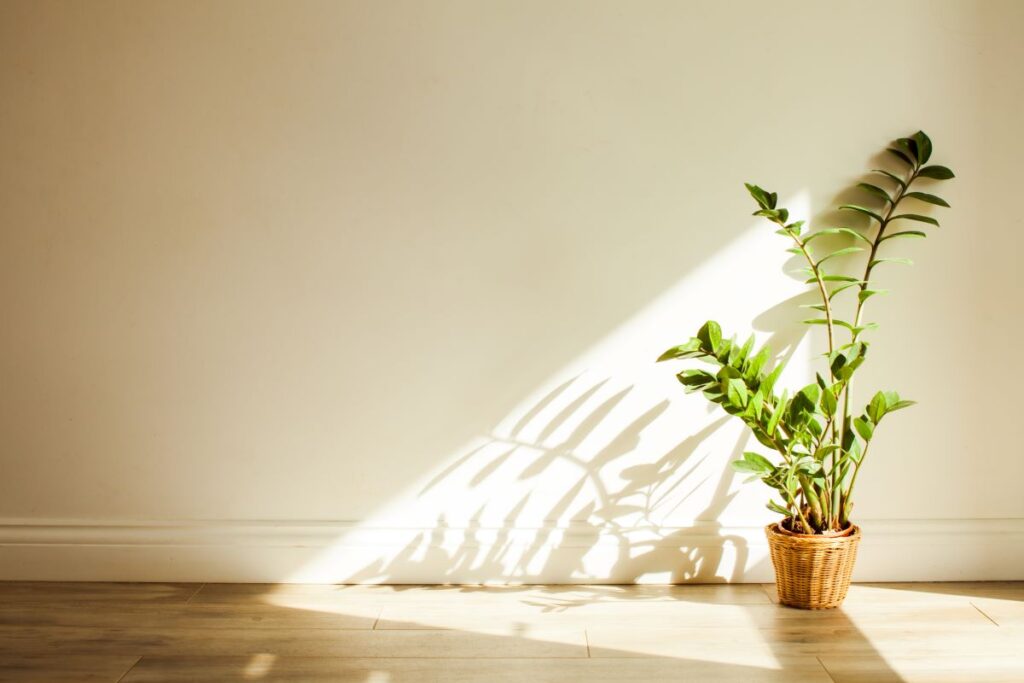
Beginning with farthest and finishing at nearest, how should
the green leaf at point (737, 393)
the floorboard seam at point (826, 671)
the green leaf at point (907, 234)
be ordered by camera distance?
1. the green leaf at point (907, 234)
2. the green leaf at point (737, 393)
3. the floorboard seam at point (826, 671)

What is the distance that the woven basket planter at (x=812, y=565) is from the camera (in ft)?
6.72

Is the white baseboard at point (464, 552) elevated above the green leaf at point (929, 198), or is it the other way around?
the green leaf at point (929, 198)

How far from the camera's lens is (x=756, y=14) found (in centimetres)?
223

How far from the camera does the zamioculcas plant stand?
2020mm

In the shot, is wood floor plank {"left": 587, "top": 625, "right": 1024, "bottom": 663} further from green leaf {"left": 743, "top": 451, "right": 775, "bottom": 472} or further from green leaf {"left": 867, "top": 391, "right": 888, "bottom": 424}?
green leaf {"left": 867, "top": 391, "right": 888, "bottom": 424}

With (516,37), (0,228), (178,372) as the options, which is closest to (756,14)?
(516,37)

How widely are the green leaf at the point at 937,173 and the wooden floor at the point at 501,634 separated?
3.28 feet

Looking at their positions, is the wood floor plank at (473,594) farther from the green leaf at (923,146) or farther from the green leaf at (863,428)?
the green leaf at (923,146)

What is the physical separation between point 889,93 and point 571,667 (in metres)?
1.55

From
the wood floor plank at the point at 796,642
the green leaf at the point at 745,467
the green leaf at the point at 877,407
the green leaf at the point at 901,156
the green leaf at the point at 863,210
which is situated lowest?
the wood floor plank at the point at 796,642

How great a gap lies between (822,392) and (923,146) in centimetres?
64

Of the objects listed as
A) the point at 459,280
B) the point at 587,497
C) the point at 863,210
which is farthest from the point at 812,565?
the point at 459,280

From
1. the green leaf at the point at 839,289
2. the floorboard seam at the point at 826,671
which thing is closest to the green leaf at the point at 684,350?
the green leaf at the point at 839,289

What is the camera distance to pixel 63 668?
1789 millimetres
